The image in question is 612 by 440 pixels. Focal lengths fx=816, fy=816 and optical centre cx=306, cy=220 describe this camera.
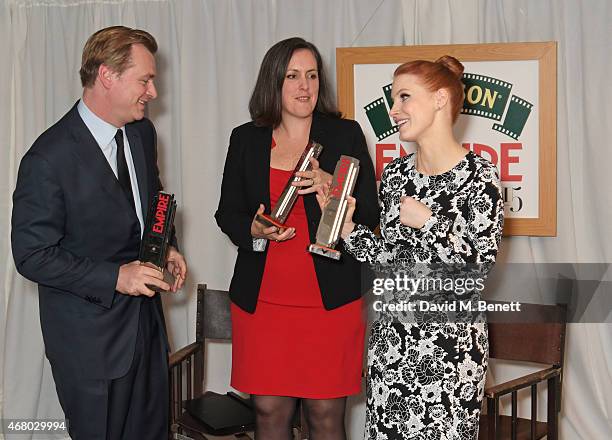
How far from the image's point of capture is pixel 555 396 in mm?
2754

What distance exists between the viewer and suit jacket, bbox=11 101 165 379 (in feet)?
7.16

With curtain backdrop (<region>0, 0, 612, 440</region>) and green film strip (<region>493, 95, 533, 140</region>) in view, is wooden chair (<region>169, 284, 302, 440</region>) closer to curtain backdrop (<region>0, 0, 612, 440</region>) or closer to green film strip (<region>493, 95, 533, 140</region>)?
curtain backdrop (<region>0, 0, 612, 440</region>)

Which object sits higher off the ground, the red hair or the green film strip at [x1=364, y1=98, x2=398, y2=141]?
the green film strip at [x1=364, y1=98, x2=398, y2=141]

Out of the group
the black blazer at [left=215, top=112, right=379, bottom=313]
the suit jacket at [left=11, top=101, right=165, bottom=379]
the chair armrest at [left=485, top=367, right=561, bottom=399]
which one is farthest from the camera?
the black blazer at [left=215, top=112, right=379, bottom=313]

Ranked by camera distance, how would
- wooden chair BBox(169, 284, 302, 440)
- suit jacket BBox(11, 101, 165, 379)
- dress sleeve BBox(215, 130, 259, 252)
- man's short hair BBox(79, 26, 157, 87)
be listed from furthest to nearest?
wooden chair BBox(169, 284, 302, 440), dress sleeve BBox(215, 130, 259, 252), man's short hair BBox(79, 26, 157, 87), suit jacket BBox(11, 101, 165, 379)

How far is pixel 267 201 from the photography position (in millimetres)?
2604

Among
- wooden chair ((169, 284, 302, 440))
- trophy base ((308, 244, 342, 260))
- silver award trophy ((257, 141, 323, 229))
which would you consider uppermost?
silver award trophy ((257, 141, 323, 229))

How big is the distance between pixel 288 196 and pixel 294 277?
27cm

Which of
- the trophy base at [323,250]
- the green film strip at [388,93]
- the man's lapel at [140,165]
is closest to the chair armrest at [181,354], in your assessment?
the man's lapel at [140,165]

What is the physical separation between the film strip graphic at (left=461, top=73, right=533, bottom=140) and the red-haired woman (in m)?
1.11

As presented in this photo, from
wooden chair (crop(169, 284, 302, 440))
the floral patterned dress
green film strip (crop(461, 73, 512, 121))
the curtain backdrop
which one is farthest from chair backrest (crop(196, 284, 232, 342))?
green film strip (crop(461, 73, 512, 121))

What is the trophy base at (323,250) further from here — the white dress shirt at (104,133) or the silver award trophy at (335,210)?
the white dress shirt at (104,133)

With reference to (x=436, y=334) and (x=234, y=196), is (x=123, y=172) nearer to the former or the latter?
(x=234, y=196)

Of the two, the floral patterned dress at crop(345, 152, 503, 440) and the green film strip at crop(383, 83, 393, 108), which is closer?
the floral patterned dress at crop(345, 152, 503, 440)
